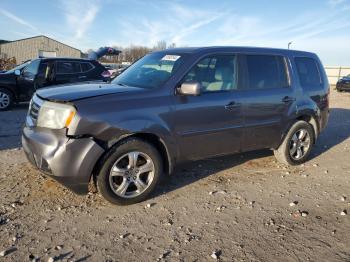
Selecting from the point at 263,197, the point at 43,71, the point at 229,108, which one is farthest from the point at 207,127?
the point at 43,71

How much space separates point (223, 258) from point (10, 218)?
2224 mm

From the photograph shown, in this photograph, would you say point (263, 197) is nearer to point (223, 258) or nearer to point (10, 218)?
point (223, 258)

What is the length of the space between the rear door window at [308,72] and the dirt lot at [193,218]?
4.90 ft

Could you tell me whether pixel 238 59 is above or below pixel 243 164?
above

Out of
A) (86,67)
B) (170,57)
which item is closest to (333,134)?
(170,57)

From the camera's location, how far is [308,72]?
6.47 m

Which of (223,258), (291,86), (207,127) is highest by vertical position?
(291,86)

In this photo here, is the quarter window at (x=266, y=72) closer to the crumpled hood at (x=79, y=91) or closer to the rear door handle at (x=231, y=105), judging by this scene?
the rear door handle at (x=231, y=105)

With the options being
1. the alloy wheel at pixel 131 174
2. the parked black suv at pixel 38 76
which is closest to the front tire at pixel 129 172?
the alloy wheel at pixel 131 174

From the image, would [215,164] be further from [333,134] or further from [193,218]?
[333,134]

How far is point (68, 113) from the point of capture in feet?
12.9

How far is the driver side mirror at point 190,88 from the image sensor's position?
4.42m

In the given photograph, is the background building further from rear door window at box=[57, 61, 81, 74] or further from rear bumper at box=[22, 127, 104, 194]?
rear bumper at box=[22, 127, 104, 194]

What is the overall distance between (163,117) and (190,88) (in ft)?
1.52
